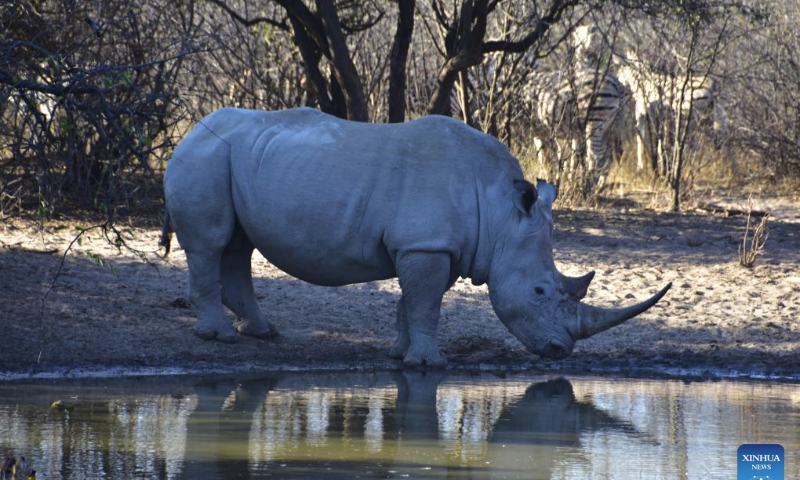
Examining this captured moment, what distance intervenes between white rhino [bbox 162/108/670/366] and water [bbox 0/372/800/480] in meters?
0.47

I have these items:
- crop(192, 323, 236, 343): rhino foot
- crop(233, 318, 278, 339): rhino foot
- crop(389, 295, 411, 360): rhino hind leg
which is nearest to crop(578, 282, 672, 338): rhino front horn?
crop(389, 295, 411, 360): rhino hind leg

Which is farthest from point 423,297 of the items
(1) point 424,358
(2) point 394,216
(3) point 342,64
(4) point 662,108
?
(4) point 662,108

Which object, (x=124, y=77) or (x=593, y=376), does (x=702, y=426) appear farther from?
(x=124, y=77)

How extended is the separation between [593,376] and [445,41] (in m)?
5.74

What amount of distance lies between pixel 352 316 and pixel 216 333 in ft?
4.20

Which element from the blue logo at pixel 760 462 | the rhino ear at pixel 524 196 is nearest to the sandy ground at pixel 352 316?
the rhino ear at pixel 524 196

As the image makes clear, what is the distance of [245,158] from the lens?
8.21m

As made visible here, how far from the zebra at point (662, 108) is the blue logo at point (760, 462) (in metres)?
8.36

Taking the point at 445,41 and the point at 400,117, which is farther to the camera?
the point at 445,41

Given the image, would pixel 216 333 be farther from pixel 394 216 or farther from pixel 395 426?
pixel 395 426

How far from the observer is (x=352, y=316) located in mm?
9453

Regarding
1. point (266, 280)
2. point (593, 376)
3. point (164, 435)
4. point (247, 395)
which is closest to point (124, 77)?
point (164, 435)

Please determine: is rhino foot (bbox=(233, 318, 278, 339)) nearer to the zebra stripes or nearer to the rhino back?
the rhino back

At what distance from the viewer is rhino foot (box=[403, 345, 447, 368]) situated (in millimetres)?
8031
